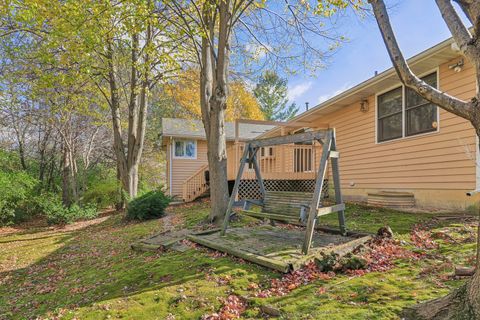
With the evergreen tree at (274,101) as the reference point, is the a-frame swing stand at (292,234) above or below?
below

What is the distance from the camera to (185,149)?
55.1ft

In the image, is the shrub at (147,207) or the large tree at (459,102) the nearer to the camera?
the large tree at (459,102)

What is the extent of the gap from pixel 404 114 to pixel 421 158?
49.1 inches

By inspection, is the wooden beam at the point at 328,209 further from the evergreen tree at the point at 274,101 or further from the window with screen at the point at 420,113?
the evergreen tree at the point at 274,101

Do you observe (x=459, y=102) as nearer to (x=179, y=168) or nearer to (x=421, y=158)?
(x=421, y=158)

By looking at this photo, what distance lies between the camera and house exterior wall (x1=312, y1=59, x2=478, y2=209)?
620 centimetres

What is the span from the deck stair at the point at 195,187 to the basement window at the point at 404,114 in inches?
323

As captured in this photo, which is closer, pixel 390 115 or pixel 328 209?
pixel 328 209

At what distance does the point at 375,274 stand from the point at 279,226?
2982mm

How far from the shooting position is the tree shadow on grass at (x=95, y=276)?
3645 millimetres

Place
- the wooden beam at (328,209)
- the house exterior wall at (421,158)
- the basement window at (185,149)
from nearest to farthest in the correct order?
the wooden beam at (328,209)
the house exterior wall at (421,158)
the basement window at (185,149)

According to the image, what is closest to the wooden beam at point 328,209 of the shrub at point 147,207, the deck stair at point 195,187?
the shrub at point 147,207

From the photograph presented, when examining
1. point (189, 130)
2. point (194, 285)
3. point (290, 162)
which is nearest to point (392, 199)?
point (290, 162)

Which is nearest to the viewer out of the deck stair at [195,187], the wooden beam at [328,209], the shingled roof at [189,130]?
the wooden beam at [328,209]
